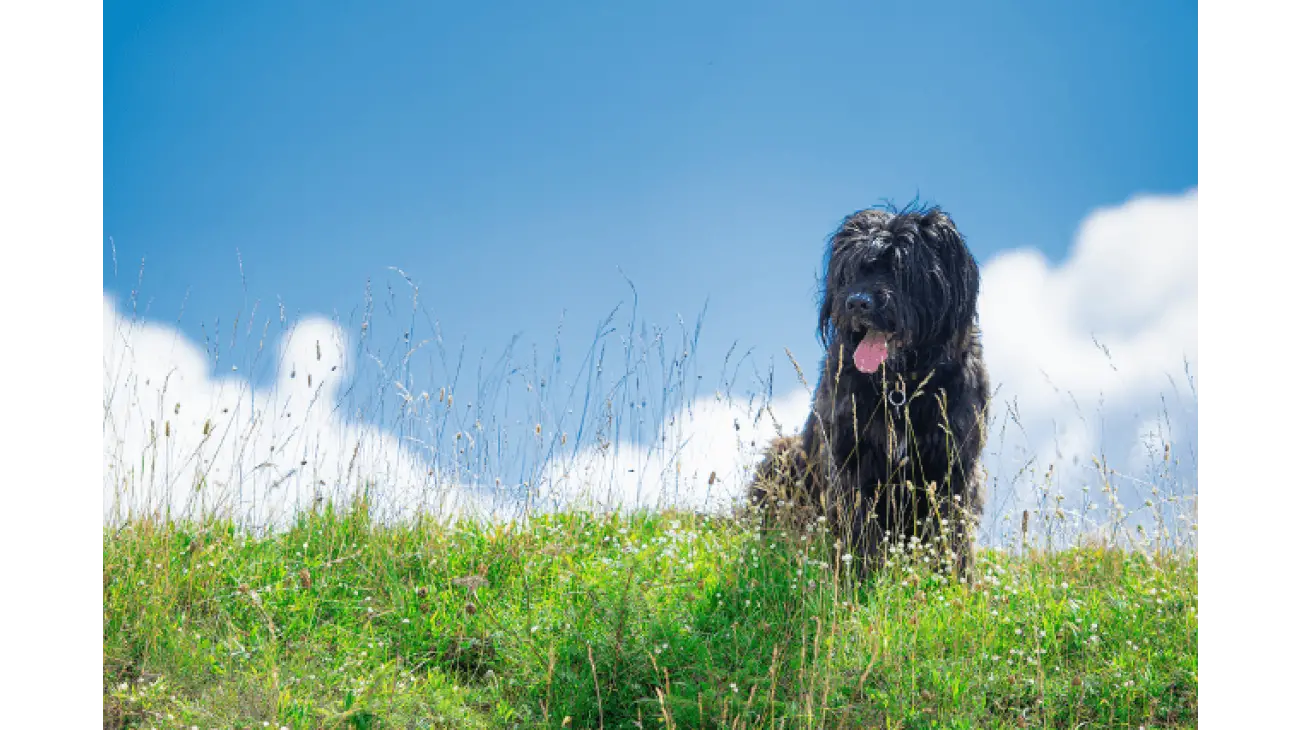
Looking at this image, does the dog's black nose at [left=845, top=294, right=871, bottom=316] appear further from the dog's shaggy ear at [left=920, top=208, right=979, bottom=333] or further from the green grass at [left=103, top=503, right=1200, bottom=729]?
the green grass at [left=103, top=503, right=1200, bottom=729]

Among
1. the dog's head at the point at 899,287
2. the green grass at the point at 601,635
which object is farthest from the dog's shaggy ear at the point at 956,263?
the green grass at the point at 601,635

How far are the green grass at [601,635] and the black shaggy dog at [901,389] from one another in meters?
0.32

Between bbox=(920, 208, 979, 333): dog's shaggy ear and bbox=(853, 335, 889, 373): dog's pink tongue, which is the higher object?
bbox=(920, 208, 979, 333): dog's shaggy ear

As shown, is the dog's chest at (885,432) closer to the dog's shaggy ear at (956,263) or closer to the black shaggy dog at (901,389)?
the black shaggy dog at (901,389)

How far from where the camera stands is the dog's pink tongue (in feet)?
14.8

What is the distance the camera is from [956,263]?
15.5ft

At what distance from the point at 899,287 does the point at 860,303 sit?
0.24m

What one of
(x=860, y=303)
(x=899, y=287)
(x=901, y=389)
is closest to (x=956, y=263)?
(x=899, y=287)

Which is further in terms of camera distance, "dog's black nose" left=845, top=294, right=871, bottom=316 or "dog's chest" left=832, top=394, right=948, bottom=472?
"dog's chest" left=832, top=394, right=948, bottom=472

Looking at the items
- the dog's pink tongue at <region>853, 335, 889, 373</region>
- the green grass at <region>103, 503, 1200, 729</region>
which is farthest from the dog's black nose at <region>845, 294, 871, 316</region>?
the green grass at <region>103, 503, 1200, 729</region>

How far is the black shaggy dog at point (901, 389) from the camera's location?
14.8ft
